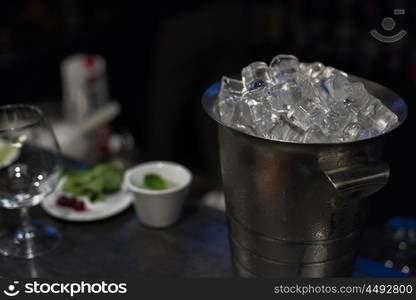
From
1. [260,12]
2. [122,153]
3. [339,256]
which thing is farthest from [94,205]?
[260,12]

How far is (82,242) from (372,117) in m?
0.65

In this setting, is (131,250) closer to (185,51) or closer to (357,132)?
(357,132)

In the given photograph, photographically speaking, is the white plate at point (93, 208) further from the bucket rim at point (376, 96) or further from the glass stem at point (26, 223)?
the bucket rim at point (376, 96)

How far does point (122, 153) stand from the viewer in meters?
2.41

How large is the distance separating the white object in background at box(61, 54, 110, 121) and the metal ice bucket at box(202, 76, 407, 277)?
5.23ft

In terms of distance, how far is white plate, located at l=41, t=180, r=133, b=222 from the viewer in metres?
1.20

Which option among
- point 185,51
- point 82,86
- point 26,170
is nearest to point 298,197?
Result: point 26,170

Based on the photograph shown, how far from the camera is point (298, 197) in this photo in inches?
32.1

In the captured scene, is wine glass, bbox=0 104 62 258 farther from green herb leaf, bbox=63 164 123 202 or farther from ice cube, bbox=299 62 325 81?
ice cube, bbox=299 62 325 81

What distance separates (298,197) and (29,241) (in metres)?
0.62

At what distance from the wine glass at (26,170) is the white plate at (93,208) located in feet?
0.18

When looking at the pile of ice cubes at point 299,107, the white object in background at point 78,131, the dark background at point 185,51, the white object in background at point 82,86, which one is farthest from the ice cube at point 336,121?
the dark background at point 185,51

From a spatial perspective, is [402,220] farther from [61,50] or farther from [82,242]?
[61,50]

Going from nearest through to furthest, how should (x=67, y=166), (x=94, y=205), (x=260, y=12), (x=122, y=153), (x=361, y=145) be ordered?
(x=361, y=145)
(x=94, y=205)
(x=67, y=166)
(x=122, y=153)
(x=260, y=12)
